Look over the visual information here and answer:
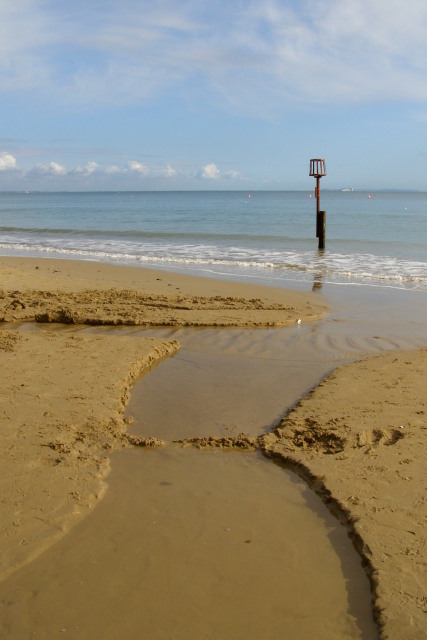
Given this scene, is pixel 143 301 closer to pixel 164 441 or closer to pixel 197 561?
pixel 164 441

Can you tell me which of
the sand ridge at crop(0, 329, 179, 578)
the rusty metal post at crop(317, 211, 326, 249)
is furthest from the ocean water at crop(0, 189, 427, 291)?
the sand ridge at crop(0, 329, 179, 578)

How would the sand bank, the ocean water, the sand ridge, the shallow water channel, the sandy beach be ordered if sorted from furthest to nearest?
the ocean water
the sand bank
the sand ridge
the sandy beach
the shallow water channel

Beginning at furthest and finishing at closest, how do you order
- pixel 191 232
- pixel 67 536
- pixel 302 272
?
1. pixel 191 232
2. pixel 302 272
3. pixel 67 536

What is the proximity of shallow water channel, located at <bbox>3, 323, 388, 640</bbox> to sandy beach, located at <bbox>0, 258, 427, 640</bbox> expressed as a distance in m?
0.12

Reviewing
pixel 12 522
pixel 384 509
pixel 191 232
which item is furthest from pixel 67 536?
pixel 191 232

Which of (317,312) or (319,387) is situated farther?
(317,312)

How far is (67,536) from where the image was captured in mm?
3477

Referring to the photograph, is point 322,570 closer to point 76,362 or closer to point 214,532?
point 214,532

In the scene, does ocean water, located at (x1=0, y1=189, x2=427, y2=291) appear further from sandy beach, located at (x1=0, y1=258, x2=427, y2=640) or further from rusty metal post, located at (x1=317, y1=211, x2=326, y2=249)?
sandy beach, located at (x1=0, y1=258, x2=427, y2=640)

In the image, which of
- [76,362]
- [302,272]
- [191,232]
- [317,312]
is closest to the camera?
[76,362]

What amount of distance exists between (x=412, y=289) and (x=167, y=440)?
9.39 metres

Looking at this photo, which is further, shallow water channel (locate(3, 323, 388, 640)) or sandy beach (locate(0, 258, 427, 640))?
sandy beach (locate(0, 258, 427, 640))

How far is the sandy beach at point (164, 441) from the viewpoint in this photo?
332 centimetres

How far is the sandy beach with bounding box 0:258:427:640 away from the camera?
131 inches
